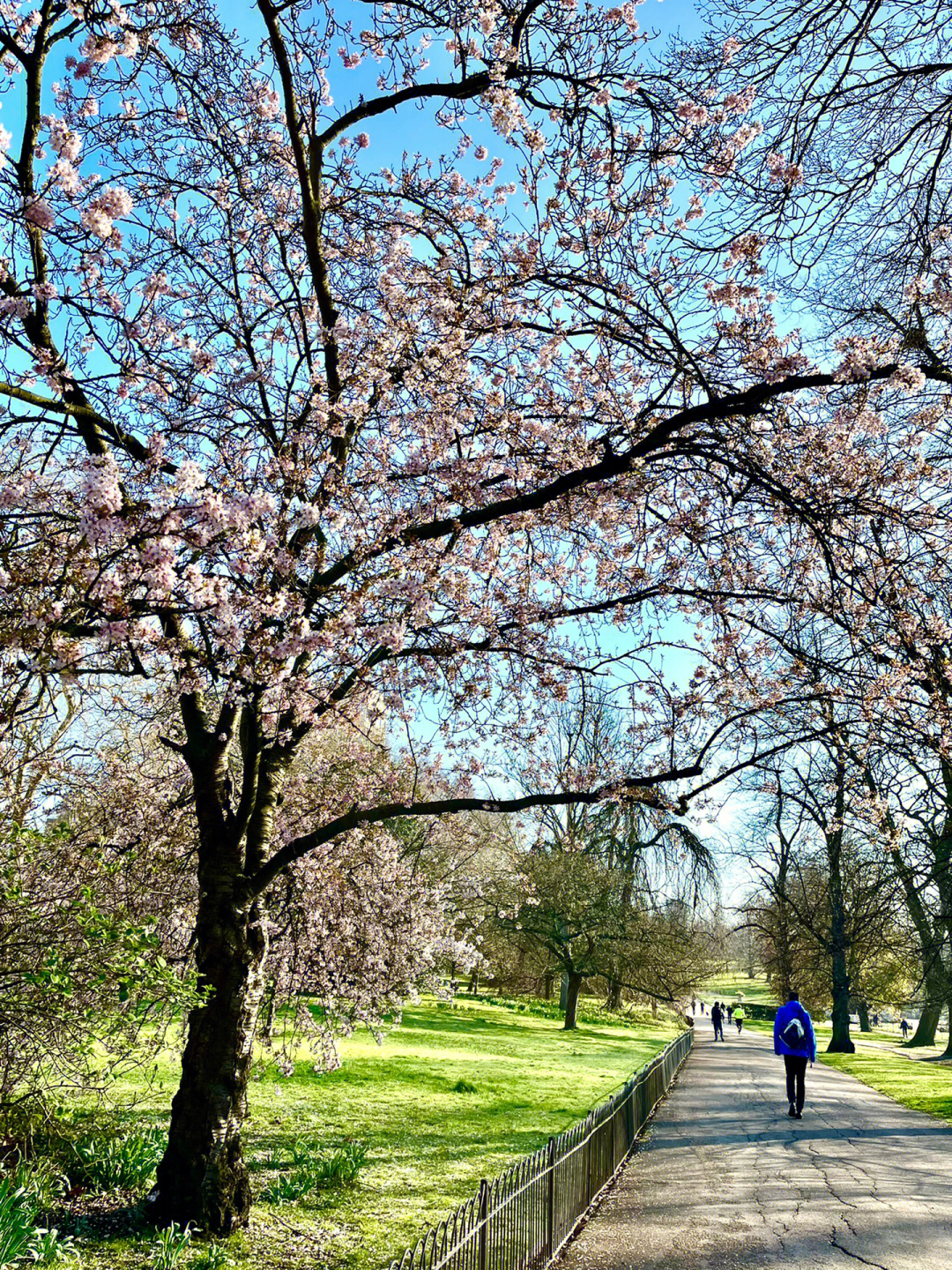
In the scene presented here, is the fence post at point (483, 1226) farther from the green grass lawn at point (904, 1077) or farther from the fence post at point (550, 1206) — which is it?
the green grass lawn at point (904, 1077)

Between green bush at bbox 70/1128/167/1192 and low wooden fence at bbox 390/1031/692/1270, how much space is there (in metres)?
2.41

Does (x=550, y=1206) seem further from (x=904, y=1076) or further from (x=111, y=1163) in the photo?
(x=904, y=1076)

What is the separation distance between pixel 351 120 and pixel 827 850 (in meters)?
25.8

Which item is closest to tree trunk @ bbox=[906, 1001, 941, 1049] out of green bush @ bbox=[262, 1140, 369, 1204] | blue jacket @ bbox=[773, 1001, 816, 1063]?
blue jacket @ bbox=[773, 1001, 816, 1063]

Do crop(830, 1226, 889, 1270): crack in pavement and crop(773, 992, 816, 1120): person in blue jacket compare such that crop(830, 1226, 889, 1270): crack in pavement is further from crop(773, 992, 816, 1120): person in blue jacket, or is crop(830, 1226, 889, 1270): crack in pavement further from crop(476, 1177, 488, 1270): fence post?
crop(773, 992, 816, 1120): person in blue jacket

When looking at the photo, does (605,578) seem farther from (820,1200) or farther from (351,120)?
(820,1200)

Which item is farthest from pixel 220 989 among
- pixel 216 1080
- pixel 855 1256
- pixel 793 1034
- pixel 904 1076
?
pixel 904 1076

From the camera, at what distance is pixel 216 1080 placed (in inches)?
251

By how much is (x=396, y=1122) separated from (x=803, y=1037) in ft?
20.4

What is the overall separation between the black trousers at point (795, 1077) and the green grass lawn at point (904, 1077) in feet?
10.3

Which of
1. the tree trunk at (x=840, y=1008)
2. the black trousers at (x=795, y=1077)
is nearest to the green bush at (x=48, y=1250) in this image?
the black trousers at (x=795, y=1077)

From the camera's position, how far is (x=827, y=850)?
26656 mm

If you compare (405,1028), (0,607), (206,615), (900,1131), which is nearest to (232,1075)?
(206,615)

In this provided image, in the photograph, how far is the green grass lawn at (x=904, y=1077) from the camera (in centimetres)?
1778
